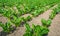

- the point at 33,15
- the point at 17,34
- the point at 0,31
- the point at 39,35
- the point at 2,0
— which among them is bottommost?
the point at 39,35

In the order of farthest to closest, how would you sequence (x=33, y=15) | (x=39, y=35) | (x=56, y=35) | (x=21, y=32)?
(x=33, y=15) → (x=21, y=32) → (x=56, y=35) → (x=39, y=35)

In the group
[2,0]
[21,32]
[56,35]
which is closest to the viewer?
[56,35]

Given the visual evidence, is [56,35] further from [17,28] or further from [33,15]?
[33,15]

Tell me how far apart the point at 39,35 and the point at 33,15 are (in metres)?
3.54

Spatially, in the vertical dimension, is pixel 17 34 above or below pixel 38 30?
above

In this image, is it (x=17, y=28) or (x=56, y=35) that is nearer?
(x=56, y=35)

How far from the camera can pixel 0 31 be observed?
629cm

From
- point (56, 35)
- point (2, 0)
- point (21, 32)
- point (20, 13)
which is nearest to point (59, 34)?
point (56, 35)

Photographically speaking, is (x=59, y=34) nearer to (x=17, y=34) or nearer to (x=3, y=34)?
(x=17, y=34)

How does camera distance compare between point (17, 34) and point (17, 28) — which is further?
point (17, 28)

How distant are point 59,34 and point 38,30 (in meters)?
1.15

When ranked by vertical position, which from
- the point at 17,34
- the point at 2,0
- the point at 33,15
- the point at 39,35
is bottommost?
the point at 39,35

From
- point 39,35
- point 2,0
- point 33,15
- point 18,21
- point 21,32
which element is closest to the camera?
point 39,35

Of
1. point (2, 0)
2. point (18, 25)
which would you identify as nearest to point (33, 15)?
point (18, 25)
